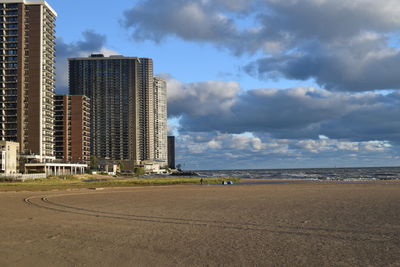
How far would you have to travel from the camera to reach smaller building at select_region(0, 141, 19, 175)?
123m

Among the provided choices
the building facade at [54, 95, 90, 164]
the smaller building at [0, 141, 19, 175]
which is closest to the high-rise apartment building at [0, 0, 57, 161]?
the smaller building at [0, 141, 19, 175]

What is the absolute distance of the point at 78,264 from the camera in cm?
1243

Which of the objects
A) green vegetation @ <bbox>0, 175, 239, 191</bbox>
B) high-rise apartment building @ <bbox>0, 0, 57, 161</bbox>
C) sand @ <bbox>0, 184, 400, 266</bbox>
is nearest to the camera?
sand @ <bbox>0, 184, 400, 266</bbox>

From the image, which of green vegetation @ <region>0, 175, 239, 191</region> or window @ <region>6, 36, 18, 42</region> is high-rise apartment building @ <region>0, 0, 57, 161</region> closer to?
window @ <region>6, 36, 18, 42</region>

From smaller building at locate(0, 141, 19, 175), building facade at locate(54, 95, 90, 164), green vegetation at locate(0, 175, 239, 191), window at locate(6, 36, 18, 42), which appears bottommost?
green vegetation at locate(0, 175, 239, 191)

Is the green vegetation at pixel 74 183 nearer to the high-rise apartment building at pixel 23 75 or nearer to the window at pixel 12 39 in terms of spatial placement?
the high-rise apartment building at pixel 23 75

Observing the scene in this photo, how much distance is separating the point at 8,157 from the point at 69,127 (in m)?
57.4

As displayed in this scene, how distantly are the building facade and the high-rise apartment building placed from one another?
995 inches

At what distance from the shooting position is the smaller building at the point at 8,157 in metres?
123

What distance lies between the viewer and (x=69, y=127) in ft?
597

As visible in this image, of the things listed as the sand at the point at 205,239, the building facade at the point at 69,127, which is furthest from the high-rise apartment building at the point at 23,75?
the sand at the point at 205,239

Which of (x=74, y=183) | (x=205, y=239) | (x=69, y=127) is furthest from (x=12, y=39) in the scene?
(x=205, y=239)

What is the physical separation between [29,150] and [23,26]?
155 feet

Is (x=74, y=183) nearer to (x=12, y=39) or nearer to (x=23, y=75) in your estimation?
(x=23, y=75)
